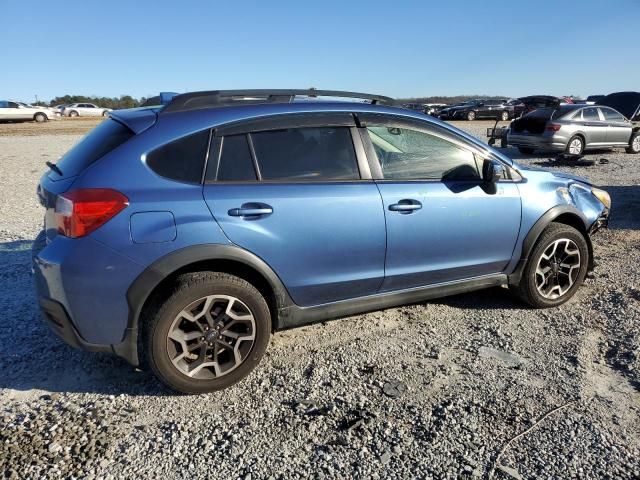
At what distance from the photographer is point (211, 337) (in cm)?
299

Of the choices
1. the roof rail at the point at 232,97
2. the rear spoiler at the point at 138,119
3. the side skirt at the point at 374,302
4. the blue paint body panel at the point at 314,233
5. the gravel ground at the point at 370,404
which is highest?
the roof rail at the point at 232,97

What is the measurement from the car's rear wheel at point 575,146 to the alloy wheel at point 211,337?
12.9 m

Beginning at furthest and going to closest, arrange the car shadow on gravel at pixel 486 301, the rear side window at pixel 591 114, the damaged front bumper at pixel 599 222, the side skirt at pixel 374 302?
the rear side window at pixel 591 114 < the damaged front bumper at pixel 599 222 < the car shadow on gravel at pixel 486 301 < the side skirt at pixel 374 302

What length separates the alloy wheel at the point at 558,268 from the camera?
13.4ft

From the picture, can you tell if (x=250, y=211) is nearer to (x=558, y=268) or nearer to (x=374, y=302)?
(x=374, y=302)

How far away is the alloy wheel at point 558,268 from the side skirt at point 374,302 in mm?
375

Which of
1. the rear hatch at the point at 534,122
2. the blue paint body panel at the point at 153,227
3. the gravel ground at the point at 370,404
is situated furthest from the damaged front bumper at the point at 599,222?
the rear hatch at the point at 534,122

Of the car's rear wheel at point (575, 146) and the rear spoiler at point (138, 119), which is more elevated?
the rear spoiler at point (138, 119)

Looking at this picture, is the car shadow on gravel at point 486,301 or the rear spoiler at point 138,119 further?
the car shadow on gravel at point 486,301

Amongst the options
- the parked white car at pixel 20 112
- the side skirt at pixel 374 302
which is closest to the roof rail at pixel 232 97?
the side skirt at pixel 374 302

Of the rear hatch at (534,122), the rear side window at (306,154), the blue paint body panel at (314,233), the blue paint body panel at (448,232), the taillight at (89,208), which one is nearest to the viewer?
the taillight at (89,208)

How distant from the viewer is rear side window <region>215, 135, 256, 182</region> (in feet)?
9.75

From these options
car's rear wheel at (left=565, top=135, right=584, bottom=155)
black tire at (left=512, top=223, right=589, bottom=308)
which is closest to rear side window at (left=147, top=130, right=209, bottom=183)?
black tire at (left=512, top=223, right=589, bottom=308)

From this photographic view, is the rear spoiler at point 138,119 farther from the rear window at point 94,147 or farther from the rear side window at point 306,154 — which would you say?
the rear side window at point 306,154
